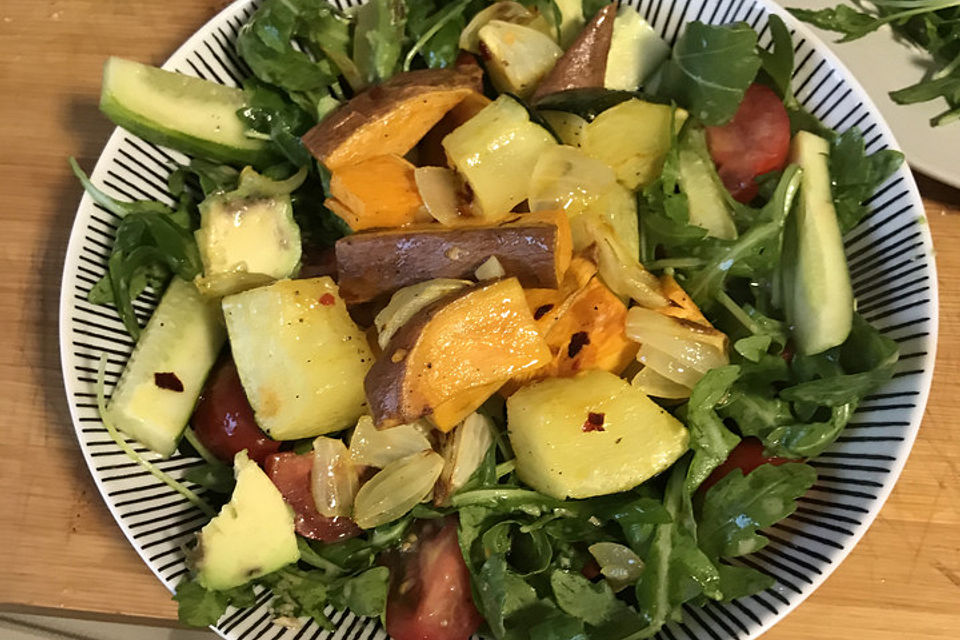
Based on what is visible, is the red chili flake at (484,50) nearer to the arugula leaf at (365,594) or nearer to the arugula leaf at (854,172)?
the arugula leaf at (854,172)

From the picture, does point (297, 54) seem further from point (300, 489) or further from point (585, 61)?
point (300, 489)

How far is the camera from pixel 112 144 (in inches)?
43.3

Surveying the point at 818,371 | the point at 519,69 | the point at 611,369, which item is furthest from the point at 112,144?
the point at 818,371

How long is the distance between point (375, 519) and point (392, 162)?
46 centimetres

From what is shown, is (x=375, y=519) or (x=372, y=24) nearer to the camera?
(x=375, y=519)

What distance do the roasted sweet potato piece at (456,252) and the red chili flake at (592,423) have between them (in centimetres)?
17

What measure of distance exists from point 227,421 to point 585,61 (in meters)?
0.68

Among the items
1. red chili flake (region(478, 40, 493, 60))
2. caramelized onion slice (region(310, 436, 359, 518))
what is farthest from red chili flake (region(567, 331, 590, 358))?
red chili flake (region(478, 40, 493, 60))

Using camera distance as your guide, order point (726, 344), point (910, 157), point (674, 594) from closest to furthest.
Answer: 1. point (674, 594)
2. point (726, 344)
3. point (910, 157)

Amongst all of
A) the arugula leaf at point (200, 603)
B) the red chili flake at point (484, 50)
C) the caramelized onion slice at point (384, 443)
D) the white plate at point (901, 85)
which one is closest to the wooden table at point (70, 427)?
the white plate at point (901, 85)

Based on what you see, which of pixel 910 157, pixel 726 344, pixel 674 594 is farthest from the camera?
pixel 910 157

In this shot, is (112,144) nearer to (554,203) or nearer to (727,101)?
(554,203)

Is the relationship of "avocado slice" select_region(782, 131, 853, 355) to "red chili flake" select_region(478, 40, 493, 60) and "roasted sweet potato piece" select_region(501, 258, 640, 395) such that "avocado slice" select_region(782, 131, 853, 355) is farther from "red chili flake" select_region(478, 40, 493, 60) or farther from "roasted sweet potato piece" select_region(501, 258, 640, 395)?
"red chili flake" select_region(478, 40, 493, 60)

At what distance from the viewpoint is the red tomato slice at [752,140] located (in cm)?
111
